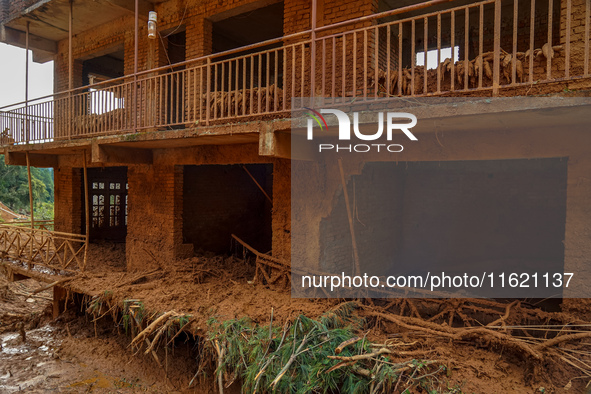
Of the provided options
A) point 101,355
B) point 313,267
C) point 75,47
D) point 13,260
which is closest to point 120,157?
Result: point 101,355

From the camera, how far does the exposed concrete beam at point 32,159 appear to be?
980 cm

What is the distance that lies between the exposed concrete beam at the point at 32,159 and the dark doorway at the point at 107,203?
109 cm

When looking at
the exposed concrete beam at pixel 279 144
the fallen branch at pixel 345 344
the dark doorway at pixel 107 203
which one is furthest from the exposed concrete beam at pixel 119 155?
the fallen branch at pixel 345 344

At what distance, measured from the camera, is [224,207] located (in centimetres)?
1040

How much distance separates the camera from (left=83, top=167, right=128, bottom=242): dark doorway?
12.2 m

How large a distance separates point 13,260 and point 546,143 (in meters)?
11.7

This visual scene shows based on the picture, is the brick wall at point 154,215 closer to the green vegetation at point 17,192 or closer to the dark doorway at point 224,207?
the dark doorway at point 224,207

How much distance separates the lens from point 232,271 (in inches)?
305

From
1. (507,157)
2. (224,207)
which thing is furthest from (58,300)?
(507,157)

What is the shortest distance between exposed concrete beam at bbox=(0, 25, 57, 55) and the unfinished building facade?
0.14 feet

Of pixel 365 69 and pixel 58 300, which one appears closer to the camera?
pixel 365 69

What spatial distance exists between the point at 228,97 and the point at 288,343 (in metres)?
3.53

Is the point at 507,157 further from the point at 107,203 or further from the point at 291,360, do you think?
the point at 107,203

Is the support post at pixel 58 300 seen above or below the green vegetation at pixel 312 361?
below
